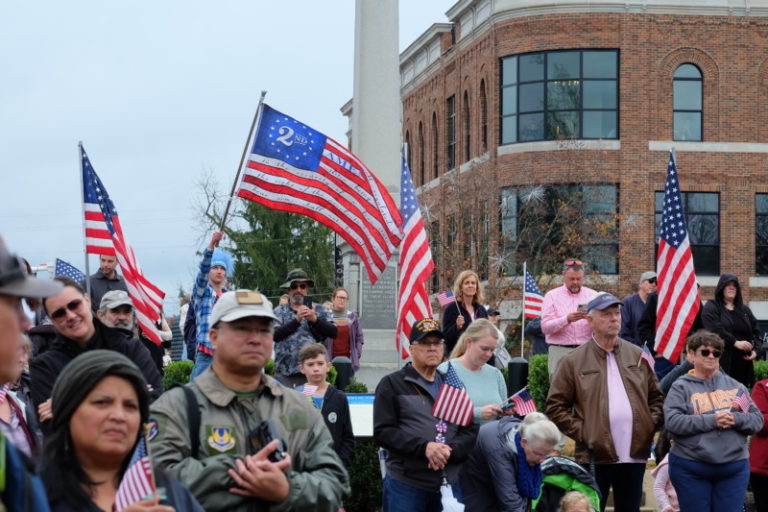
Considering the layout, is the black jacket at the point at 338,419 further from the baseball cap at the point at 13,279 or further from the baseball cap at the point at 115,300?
the baseball cap at the point at 13,279

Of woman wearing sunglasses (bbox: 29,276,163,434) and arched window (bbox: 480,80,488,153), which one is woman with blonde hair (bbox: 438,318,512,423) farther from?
Answer: arched window (bbox: 480,80,488,153)

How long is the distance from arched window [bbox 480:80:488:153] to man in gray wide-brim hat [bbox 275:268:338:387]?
33606 millimetres

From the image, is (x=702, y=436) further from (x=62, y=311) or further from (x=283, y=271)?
(x=283, y=271)

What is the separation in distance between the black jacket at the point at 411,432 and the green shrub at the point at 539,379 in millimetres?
4833

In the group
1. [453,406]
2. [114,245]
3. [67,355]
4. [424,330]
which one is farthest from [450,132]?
[67,355]

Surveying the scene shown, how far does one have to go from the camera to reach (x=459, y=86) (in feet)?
163

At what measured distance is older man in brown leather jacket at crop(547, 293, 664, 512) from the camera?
977 cm

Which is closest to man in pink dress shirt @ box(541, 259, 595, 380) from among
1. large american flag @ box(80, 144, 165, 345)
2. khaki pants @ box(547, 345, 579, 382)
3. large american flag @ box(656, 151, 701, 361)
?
khaki pants @ box(547, 345, 579, 382)

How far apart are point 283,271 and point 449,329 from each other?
48.2 metres

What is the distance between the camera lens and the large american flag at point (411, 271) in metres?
14.7

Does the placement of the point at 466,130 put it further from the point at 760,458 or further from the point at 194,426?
the point at 194,426

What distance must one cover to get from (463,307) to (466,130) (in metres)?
35.4

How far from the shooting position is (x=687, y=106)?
142ft

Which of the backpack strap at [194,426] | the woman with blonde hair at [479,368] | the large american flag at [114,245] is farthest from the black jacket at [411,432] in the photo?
the large american flag at [114,245]
